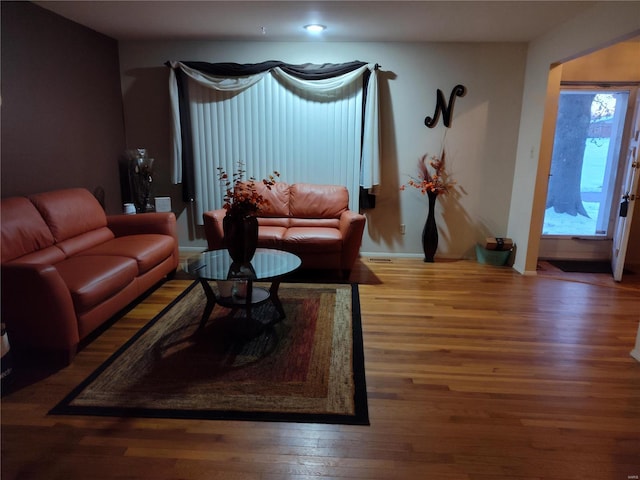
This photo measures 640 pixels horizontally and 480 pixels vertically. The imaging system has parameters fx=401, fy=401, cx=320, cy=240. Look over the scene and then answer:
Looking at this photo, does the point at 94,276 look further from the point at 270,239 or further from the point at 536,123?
the point at 536,123

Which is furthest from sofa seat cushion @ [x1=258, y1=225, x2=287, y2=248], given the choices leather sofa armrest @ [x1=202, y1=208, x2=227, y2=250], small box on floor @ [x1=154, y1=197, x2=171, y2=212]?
small box on floor @ [x1=154, y1=197, x2=171, y2=212]

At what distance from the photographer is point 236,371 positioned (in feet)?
7.64

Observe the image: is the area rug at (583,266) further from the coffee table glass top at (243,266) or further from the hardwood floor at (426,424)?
the coffee table glass top at (243,266)

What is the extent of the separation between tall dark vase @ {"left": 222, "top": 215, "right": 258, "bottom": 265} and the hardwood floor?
0.90 meters

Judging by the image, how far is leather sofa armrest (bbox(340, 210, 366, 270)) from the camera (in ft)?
12.4

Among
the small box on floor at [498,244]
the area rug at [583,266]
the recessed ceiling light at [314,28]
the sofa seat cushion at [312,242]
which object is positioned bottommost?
the area rug at [583,266]

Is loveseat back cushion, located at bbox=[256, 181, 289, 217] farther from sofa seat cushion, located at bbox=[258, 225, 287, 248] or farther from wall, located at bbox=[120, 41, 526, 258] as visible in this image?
wall, located at bbox=[120, 41, 526, 258]

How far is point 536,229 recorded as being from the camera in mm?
4074

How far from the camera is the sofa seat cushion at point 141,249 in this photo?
10.1ft

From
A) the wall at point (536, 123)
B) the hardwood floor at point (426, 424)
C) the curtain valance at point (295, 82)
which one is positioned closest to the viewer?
the hardwood floor at point (426, 424)

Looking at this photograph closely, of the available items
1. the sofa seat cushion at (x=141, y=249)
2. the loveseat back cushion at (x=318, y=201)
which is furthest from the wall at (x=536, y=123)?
the sofa seat cushion at (x=141, y=249)

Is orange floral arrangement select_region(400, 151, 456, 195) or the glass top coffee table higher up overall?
orange floral arrangement select_region(400, 151, 456, 195)

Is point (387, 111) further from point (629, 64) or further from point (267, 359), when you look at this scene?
point (267, 359)

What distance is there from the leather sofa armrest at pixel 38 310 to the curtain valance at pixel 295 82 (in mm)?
2517
